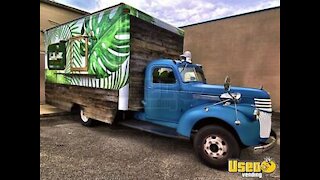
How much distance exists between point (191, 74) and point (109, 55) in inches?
71.1

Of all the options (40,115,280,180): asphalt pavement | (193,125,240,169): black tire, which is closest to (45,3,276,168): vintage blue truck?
(193,125,240,169): black tire

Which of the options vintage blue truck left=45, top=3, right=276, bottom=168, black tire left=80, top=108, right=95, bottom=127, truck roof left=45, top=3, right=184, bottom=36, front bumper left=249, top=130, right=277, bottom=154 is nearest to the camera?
front bumper left=249, top=130, right=277, bottom=154

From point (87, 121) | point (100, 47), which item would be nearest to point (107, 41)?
point (100, 47)

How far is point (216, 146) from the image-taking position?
3297mm

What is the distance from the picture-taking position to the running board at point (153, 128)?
3.95 meters

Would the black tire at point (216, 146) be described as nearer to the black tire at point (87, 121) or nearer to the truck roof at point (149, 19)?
the truck roof at point (149, 19)

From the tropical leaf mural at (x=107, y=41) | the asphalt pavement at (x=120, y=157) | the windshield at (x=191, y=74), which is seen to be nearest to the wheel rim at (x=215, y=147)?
the asphalt pavement at (x=120, y=157)

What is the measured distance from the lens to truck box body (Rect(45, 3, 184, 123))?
14.3 feet

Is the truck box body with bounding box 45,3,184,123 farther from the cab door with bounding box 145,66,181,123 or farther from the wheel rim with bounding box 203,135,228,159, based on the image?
the wheel rim with bounding box 203,135,228,159

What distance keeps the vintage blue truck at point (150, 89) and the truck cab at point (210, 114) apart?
0.01 m
